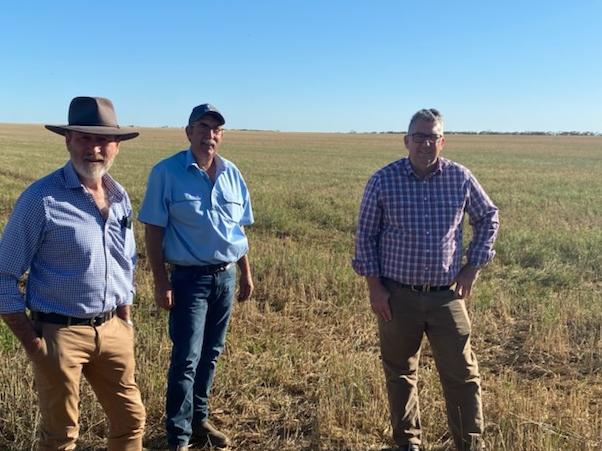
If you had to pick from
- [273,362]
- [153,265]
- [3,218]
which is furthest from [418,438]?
[3,218]

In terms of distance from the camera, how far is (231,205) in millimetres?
3941

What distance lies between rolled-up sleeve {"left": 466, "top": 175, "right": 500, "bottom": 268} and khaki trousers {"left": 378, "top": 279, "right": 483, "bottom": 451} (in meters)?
0.33

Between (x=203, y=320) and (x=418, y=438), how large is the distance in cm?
170

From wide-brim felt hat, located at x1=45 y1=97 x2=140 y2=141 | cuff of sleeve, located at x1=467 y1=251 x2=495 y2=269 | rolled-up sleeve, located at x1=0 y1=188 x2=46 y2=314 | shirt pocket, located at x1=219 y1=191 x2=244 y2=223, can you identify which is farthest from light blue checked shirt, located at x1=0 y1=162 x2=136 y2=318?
cuff of sleeve, located at x1=467 y1=251 x2=495 y2=269

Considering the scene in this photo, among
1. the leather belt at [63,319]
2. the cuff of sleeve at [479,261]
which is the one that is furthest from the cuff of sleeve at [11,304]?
the cuff of sleeve at [479,261]

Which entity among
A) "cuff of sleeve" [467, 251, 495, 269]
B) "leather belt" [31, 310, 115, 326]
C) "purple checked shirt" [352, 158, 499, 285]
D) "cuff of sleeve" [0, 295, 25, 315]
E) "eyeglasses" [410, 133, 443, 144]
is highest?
"eyeglasses" [410, 133, 443, 144]

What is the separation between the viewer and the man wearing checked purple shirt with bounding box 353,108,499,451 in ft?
12.0

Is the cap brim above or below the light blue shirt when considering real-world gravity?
above

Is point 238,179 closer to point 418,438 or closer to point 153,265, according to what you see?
point 153,265

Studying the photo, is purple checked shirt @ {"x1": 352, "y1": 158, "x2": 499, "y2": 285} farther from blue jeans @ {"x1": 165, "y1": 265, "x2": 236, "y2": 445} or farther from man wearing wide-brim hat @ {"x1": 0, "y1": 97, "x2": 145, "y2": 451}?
man wearing wide-brim hat @ {"x1": 0, "y1": 97, "x2": 145, "y2": 451}

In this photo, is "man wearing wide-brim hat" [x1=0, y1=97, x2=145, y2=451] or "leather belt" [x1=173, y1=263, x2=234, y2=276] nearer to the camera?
"man wearing wide-brim hat" [x1=0, y1=97, x2=145, y2=451]

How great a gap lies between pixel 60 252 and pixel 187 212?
99cm

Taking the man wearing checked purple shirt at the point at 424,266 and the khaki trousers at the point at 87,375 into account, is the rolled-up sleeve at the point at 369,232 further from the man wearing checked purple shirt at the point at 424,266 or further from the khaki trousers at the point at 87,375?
the khaki trousers at the point at 87,375

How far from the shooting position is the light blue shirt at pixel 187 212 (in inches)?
146
